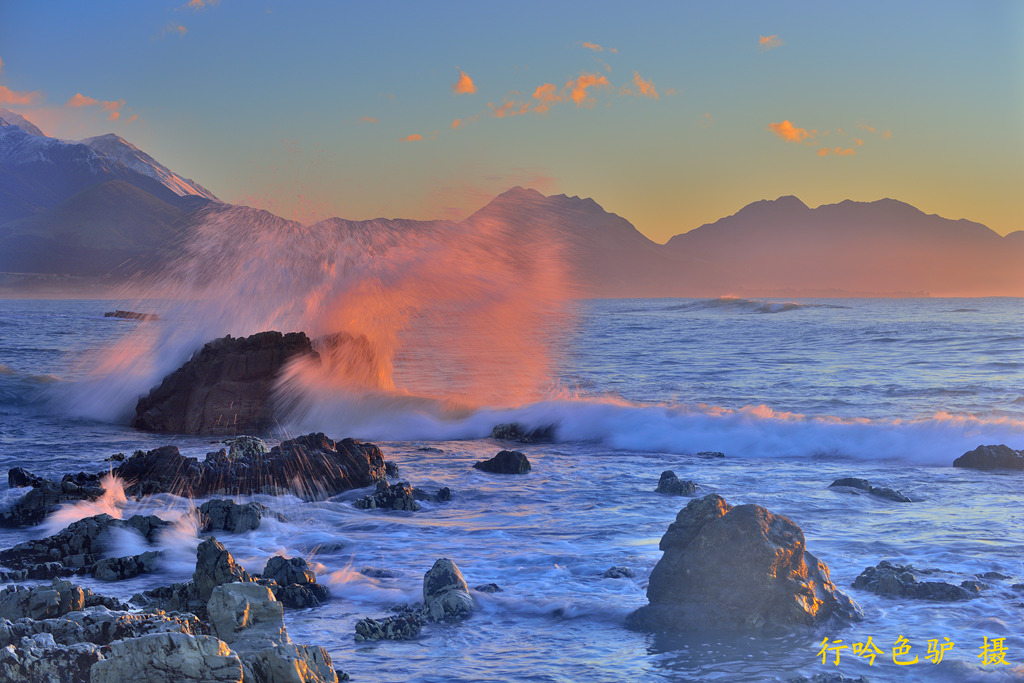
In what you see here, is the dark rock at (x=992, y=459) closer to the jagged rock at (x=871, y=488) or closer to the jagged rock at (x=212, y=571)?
the jagged rock at (x=871, y=488)

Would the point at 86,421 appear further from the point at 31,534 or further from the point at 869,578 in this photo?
the point at 869,578

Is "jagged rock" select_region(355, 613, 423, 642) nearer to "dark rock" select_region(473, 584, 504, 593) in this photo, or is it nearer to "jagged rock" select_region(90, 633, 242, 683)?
"dark rock" select_region(473, 584, 504, 593)

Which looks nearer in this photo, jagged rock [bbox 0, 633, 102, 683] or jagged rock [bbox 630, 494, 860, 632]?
jagged rock [bbox 0, 633, 102, 683]

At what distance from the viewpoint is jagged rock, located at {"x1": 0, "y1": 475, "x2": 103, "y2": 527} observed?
867 cm

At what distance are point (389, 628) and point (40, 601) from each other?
7.44 ft

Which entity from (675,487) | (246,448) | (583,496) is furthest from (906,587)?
(246,448)

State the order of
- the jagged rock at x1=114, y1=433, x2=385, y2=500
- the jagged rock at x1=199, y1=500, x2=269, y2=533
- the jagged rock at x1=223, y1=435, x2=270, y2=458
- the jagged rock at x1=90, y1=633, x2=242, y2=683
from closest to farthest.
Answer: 1. the jagged rock at x1=90, y1=633, x2=242, y2=683
2. the jagged rock at x1=199, y1=500, x2=269, y2=533
3. the jagged rock at x1=114, y1=433, x2=385, y2=500
4. the jagged rock at x1=223, y1=435, x2=270, y2=458

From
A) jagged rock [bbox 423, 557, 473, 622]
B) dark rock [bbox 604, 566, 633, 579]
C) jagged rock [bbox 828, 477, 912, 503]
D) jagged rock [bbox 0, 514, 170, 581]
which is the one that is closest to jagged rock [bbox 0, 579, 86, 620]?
jagged rock [bbox 0, 514, 170, 581]

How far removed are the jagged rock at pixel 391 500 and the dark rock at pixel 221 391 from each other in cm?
709

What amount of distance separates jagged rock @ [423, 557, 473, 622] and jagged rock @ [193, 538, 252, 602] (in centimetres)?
140

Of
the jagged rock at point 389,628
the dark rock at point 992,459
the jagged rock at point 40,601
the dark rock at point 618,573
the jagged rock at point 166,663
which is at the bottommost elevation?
the jagged rock at point 389,628

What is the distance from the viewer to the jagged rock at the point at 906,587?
625 centimetres

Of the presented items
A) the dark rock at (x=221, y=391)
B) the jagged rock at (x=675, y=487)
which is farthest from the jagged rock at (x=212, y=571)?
the dark rock at (x=221, y=391)

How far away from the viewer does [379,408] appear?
17.6 m
